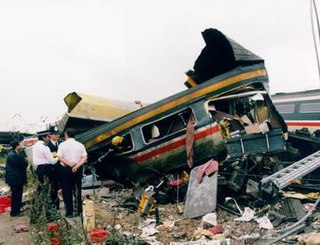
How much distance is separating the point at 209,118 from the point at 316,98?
617cm

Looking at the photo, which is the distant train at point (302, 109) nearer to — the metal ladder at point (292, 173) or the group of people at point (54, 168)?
the metal ladder at point (292, 173)

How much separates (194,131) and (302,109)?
6.44 metres

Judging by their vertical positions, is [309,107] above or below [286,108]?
below

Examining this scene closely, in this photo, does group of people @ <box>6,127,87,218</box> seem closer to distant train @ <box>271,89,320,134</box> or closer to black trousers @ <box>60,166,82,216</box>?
black trousers @ <box>60,166,82,216</box>

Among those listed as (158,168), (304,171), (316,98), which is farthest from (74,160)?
→ (316,98)

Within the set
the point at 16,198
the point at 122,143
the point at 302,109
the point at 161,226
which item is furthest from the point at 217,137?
the point at 302,109

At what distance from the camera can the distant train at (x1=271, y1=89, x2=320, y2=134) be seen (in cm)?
1221

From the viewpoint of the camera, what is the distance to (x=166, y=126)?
8.64 m

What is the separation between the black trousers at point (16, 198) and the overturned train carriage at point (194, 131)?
1.80 m

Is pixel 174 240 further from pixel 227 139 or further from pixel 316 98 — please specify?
pixel 316 98

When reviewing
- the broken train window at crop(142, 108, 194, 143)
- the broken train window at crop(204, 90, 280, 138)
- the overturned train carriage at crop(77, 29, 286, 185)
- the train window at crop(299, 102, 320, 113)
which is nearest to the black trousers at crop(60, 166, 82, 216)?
the overturned train carriage at crop(77, 29, 286, 185)

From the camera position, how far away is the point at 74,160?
666cm

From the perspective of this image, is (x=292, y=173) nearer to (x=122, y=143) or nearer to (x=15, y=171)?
(x=122, y=143)

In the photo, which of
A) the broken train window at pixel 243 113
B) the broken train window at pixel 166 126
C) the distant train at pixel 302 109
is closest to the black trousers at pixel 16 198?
the broken train window at pixel 166 126
